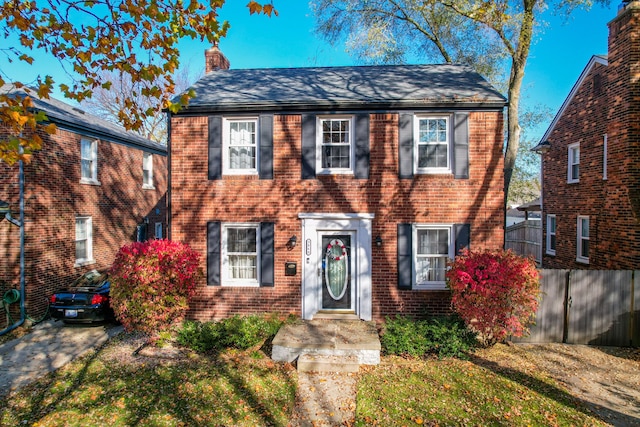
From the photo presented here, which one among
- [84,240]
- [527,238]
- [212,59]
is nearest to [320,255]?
[212,59]

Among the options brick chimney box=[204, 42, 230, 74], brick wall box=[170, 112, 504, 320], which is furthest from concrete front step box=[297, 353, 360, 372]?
brick chimney box=[204, 42, 230, 74]

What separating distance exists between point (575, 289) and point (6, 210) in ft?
49.9

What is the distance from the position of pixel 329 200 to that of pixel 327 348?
3.71 metres

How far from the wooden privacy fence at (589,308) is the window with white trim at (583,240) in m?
4.86

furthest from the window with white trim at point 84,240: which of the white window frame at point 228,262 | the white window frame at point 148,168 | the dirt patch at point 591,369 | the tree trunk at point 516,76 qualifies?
the tree trunk at point 516,76

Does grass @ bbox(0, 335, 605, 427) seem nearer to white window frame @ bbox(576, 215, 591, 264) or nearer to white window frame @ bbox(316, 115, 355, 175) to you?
white window frame @ bbox(316, 115, 355, 175)

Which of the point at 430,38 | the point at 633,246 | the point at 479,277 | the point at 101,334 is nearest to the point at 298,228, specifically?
the point at 479,277

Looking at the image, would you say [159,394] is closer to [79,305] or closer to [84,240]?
[79,305]

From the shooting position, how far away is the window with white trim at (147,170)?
16000mm

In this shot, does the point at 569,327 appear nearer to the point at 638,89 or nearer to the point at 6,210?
the point at 638,89

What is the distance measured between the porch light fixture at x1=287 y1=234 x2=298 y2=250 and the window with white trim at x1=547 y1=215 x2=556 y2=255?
40.4ft

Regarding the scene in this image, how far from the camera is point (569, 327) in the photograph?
8391mm

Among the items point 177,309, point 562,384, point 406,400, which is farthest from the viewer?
point 177,309

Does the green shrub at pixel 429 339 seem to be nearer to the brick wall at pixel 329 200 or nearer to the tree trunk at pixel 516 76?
the brick wall at pixel 329 200
